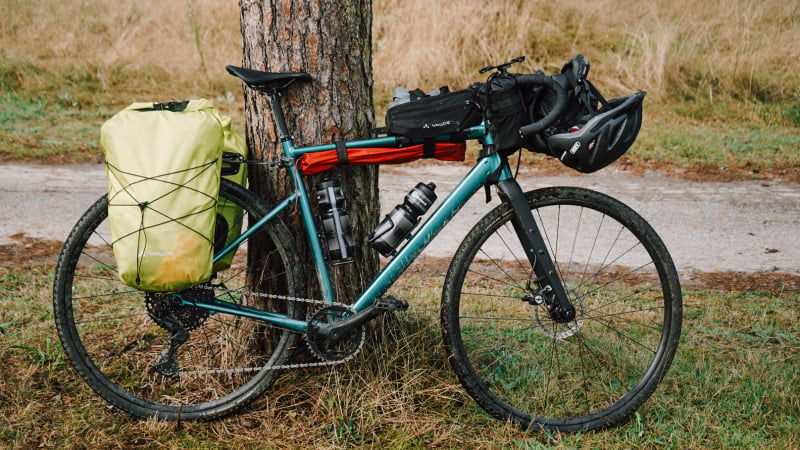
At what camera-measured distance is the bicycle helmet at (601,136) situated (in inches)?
109

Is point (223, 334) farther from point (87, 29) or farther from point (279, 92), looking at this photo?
point (87, 29)

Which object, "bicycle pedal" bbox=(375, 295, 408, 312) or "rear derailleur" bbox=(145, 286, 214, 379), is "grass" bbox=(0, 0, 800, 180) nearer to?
"bicycle pedal" bbox=(375, 295, 408, 312)

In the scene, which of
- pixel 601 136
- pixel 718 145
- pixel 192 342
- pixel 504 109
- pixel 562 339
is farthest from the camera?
pixel 718 145

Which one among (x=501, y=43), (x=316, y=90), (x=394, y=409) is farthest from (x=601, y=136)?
(x=501, y=43)

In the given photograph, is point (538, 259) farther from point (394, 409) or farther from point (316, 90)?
point (316, 90)

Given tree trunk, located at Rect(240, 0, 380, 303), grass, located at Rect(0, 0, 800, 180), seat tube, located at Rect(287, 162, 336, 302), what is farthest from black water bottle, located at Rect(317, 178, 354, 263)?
grass, located at Rect(0, 0, 800, 180)

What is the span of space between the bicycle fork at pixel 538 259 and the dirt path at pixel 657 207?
231cm

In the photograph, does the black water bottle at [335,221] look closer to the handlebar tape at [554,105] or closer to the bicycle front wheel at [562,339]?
the bicycle front wheel at [562,339]

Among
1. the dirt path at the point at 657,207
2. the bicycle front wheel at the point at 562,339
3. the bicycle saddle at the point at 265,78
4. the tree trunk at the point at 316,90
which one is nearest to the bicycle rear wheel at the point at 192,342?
the tree trunk at the point at 316,90

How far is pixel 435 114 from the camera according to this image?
292cm

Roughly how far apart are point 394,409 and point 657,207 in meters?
3.97

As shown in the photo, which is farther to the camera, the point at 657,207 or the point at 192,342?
the point at 657,207

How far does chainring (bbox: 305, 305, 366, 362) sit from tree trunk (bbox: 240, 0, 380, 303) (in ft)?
0.81

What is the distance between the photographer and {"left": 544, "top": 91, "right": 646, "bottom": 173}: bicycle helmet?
9.08ft
